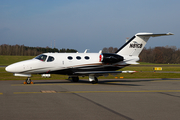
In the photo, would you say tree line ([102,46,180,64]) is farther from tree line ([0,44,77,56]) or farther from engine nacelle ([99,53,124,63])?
engine nacelle ([99,53,124,63])

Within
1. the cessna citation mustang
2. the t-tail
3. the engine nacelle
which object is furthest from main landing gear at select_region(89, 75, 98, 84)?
the t-tail

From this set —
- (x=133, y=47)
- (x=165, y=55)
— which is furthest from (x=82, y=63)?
(x=165, y=55)

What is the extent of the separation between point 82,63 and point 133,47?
239 inches

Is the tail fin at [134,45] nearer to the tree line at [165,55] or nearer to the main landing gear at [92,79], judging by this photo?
the main landing gear at [92,79]

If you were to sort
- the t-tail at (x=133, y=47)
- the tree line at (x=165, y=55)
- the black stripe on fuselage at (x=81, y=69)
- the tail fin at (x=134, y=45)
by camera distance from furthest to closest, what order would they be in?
the tree line at (x=165, y=55) < the tail fin at (x=134, y=45) < the t-tail at (x=133, y=47) < the black stripe on fuselage at (x=81, y=69)

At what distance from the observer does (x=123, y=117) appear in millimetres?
8125

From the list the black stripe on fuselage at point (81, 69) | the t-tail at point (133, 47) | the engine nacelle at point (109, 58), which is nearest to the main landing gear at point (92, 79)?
the black stripe on fuselage at point (81, 69)

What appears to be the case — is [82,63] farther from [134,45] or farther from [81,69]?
[134,45]

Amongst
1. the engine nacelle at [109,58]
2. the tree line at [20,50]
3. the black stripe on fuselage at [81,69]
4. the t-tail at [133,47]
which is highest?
the tree line at [20,50]

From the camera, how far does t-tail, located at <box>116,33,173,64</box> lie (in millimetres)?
24070

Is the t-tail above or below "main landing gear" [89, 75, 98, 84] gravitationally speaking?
above

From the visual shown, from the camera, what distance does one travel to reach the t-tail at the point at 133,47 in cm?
A: 2407

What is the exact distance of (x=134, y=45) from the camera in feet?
80.0

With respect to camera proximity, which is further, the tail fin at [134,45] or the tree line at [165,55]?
the tree line at [165,55]
